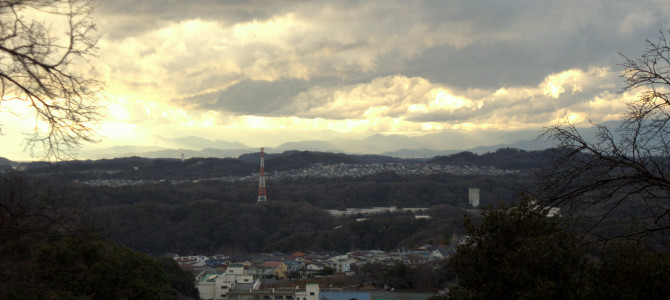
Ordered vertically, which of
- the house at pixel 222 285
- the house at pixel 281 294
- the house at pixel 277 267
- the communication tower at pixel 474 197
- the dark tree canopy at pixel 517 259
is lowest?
the house at pixel 277 267

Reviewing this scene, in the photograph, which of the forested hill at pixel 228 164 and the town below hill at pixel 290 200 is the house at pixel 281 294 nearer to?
the town below hill at pixel 290 200

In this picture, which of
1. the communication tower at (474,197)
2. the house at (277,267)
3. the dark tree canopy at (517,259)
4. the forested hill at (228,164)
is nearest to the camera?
the dark tree canopy at (517,259)

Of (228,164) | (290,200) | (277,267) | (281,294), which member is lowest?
(277,267)

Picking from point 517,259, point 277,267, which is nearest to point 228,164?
point 277,267

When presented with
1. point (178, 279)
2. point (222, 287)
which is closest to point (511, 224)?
point (178, 279)

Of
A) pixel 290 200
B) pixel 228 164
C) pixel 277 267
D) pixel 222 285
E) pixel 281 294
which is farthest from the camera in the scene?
pixel 228 164

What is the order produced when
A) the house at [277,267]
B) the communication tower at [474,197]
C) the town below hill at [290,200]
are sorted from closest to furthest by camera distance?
the house at [277,267]
the town below hill at [290,200]
the communication tower at [474,197]

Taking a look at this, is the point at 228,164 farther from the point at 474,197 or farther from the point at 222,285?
the point at 222,285

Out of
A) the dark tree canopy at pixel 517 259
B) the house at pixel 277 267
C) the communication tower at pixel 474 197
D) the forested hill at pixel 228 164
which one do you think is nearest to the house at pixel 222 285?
the house at pixel 277 267

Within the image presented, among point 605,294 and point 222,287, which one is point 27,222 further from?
point 222,287

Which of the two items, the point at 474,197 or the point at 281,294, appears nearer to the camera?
the point at 281,294

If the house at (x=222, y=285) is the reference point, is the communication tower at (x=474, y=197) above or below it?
above

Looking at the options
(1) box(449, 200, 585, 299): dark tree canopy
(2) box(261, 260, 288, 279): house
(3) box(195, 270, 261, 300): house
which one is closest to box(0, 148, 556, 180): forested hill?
(2) box(261, 260, 288, 279): house
